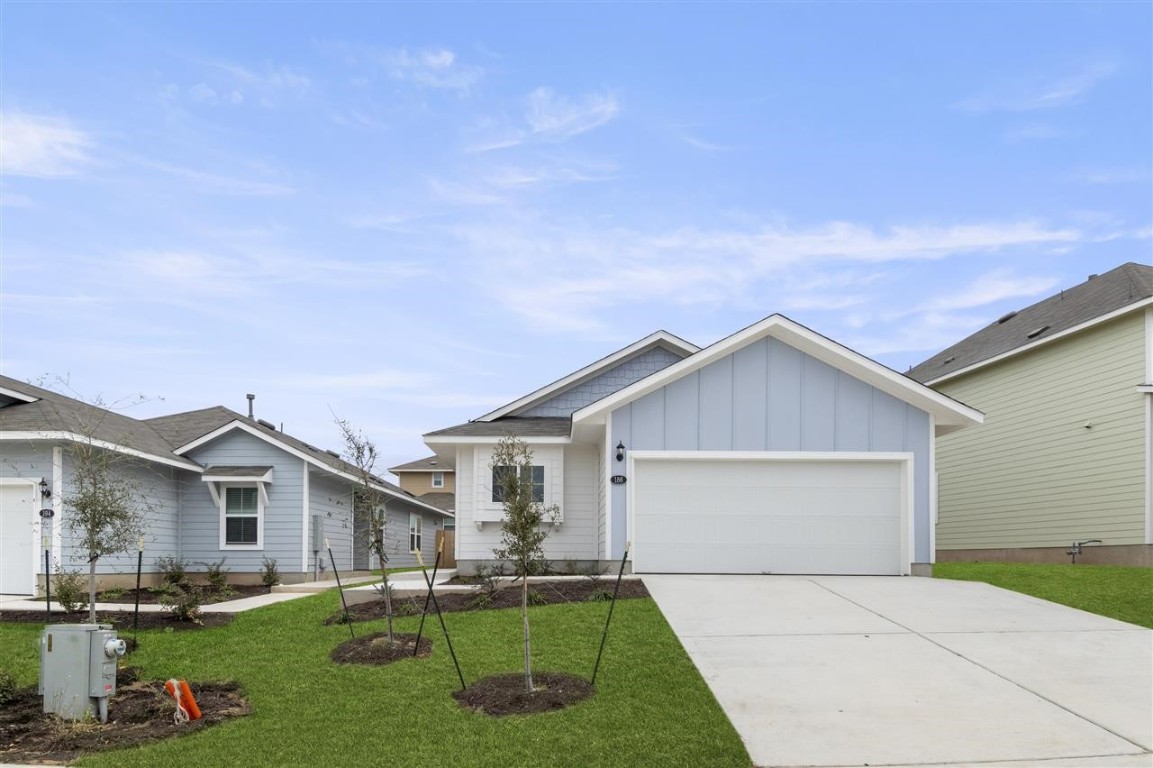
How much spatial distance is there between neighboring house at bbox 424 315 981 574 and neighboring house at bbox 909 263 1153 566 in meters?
4.38

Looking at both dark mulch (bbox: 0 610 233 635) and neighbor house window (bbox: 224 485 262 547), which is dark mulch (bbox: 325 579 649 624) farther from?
neighbor house window (bbox: 224 485 262 547)

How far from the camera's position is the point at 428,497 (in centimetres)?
4325

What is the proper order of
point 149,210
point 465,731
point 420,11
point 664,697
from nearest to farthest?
point 465,731 < point 664,697 < point 420,11 < point 149,210

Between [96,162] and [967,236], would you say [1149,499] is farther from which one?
[96,162]

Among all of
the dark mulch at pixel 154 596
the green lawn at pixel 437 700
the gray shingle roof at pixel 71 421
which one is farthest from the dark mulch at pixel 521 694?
the gray shingle roof at pixel 71 421

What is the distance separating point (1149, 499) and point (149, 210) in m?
19.2

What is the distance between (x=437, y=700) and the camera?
7.75 meters

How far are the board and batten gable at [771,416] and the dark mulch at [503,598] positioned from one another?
186cm

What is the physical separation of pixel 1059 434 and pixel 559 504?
11064mm

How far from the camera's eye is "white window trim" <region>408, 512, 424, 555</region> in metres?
30.0

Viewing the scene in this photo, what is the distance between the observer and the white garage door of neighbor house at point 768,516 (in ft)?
49.0

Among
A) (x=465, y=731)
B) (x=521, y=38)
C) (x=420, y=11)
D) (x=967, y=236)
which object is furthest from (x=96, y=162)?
(x=967, y=236)

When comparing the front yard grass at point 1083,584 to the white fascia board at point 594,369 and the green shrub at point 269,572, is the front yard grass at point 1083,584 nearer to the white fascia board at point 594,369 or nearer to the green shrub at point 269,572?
the white fascia board at point 594,369

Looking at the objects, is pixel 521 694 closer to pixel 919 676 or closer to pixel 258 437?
pixel 919 676
